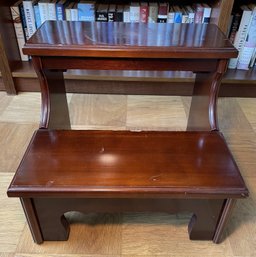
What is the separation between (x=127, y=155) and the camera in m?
0.79

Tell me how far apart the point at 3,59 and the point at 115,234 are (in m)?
1.05

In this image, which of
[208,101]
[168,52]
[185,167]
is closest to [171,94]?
[208,101]

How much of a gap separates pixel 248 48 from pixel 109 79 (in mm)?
759

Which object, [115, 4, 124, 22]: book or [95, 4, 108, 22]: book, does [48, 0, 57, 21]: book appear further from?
[115, 4, 124, 22]: book

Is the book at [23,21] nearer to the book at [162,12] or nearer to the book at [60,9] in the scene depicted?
the book at [60,9]

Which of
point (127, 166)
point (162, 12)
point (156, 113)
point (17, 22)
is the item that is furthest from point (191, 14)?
point (127, 166)

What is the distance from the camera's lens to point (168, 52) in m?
0.82

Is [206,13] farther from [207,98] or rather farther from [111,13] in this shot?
[207,98]

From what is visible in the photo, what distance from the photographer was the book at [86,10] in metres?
1.40

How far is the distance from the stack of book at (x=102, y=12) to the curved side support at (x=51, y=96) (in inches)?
21.5

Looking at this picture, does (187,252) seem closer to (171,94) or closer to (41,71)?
(41,71)

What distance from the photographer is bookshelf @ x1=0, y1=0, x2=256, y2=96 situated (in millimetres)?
1422

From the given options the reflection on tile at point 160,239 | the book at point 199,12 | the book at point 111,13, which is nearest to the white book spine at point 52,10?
the book at point 111,13

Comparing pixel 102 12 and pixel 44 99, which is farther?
pixel 102 12
